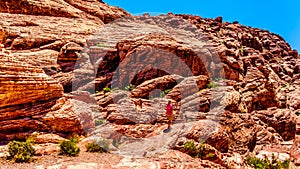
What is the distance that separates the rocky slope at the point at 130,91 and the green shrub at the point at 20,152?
1450 mm

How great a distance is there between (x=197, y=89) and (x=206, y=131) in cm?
604

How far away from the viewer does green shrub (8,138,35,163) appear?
1210cm

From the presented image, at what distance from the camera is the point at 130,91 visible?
21297mm

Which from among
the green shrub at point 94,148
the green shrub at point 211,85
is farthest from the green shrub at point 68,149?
the green shrub at point 211,85

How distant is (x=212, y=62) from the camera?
2592 centimetres

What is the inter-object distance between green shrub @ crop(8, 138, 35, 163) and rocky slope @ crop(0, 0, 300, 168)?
4.76 feet

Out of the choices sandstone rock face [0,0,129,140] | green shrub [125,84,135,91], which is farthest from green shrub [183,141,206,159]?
green shrub [125,84,135,91]

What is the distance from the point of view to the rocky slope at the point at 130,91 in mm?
15805

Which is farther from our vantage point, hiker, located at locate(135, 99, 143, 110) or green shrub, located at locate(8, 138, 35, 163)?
hiker, located at locate(135, 99, 143, 110)

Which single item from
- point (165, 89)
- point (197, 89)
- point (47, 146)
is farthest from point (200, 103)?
point (47, 146)

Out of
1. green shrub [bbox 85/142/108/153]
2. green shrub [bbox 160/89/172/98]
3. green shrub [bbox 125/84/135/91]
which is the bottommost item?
green shrub [bbox 85/142/108/153]

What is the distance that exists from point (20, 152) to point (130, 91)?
10644mm

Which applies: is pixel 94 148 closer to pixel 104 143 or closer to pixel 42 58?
pixel 104 143

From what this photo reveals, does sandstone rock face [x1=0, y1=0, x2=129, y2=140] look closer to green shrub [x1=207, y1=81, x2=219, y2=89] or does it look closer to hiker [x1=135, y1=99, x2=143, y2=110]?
hiker [x1=135, y1=99, x2=143, y2=110]
